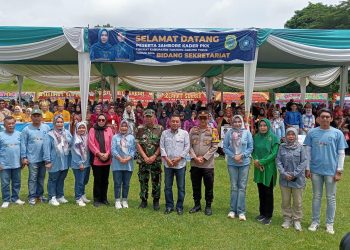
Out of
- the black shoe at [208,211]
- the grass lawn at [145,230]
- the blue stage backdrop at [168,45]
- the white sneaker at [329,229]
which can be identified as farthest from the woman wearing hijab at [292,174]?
the blue stage backdrop at [168,45]

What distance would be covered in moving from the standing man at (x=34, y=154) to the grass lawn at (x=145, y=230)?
0.32 metres

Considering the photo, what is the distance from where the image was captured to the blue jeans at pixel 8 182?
571cm

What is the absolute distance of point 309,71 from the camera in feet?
51.6

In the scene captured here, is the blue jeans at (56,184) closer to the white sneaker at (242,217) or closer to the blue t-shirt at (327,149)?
the white sneaker at (242,217)

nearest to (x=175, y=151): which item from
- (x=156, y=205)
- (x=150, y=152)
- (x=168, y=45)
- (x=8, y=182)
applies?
(x=150, y=152)

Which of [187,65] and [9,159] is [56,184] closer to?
[9,159]

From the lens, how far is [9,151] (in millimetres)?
5664

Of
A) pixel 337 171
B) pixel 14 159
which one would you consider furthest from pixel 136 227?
pixel 337 171

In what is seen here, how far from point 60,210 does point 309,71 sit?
12993mm

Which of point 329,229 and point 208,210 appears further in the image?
point 208,210

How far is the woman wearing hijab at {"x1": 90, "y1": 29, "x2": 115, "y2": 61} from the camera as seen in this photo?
8.91 metres

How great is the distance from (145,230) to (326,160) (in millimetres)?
2480

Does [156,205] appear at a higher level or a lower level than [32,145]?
lower

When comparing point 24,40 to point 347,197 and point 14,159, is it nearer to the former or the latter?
point 14,159
